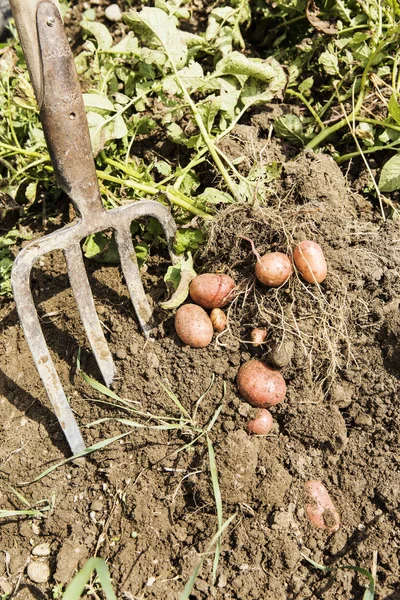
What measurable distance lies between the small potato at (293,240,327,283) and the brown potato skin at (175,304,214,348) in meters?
0.39

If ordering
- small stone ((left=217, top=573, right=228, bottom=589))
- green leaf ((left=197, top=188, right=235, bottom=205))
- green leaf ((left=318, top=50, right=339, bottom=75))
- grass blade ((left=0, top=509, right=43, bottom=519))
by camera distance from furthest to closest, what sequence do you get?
1. green leaf ((left=318, top=50, right=339, bottom=75))
2. green leaf ((left=197, top=188, right=235, bottom=205))
3. grass blade ((left=0, top=509, right=43, bottom=519))
4. small stone ((left=217, top=573, right=228, bottom=589))

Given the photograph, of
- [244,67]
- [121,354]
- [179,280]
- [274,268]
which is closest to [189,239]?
[179,280]

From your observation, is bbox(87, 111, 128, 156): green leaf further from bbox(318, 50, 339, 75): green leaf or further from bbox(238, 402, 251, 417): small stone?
bbox(238, 402, 251, 417): small stone

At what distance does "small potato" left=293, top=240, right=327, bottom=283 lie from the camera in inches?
82.3

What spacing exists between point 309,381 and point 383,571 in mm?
647

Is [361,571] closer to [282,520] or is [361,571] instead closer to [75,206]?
[282,520]

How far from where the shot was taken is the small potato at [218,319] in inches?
86.5

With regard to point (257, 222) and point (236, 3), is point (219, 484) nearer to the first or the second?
point (257, 222)

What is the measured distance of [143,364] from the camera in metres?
2.24

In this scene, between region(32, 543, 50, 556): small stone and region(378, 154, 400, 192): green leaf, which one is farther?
region(378, 154, 400, 192): green leaf

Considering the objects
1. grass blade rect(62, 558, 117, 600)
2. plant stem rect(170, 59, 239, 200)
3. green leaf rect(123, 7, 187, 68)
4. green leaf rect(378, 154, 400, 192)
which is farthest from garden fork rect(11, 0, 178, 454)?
green leaf rect(378, 154, 400, 192)

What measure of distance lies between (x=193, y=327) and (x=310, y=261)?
483 mm

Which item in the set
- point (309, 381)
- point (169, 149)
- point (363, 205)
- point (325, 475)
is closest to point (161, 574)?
point (325, 475)

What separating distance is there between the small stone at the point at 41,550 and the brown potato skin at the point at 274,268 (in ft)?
3.98
